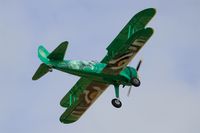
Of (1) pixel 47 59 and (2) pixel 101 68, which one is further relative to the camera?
(2) pixel 101 68

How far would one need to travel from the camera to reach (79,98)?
1734 inches

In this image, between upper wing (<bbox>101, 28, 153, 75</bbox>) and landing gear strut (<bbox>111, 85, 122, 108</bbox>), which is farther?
landing gear strut (<bbox>111, 85, 122, 108</bbox>)

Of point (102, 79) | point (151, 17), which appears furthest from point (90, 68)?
point (151, 17)

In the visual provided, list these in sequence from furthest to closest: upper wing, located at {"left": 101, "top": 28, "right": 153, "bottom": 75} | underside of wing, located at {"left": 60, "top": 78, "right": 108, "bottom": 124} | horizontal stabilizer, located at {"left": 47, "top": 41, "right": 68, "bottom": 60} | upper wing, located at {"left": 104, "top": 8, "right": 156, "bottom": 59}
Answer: underside of wing, located at {"left": 60, "top": 78, "right": 108, "bottom": 124}, upper wing, located at {"left": 104, "top": 8, "right": 156, "bottom": 59}, upper wing, located at {"left": 101, "top": 28, "right": 153, "bottom": 75}, horizontal stabilizer, located at {"left": 47, "top": 41, "right": 68, "bottom": 60}

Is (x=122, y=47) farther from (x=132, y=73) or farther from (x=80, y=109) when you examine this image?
(x=80, y=109)

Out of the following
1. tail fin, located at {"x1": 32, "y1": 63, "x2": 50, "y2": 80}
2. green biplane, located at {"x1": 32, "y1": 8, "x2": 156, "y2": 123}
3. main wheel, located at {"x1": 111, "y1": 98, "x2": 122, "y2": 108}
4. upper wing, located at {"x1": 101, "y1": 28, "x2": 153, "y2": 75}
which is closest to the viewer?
upper wing, located at {"x1": 101, "y1": 28, "x2": 153, "y2": 75}

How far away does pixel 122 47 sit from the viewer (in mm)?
40719

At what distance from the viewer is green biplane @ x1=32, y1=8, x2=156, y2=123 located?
1588 inches

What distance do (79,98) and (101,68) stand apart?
10.3 feet

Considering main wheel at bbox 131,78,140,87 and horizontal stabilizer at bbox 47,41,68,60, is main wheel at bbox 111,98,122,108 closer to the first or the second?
main wheel at bbox 131,78,140,87

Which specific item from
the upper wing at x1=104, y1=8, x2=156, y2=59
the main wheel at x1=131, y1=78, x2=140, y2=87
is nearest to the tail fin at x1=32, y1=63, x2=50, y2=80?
the upper wing at x1=104, y1=8, x2=156, y2=59

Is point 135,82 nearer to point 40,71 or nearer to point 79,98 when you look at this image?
point 79,98

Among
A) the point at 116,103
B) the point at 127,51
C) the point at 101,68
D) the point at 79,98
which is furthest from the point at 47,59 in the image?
the point at 79,98

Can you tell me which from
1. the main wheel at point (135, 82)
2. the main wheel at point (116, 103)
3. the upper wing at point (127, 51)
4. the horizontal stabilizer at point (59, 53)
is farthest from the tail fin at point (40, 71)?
the main wheel at point (135, 82)
